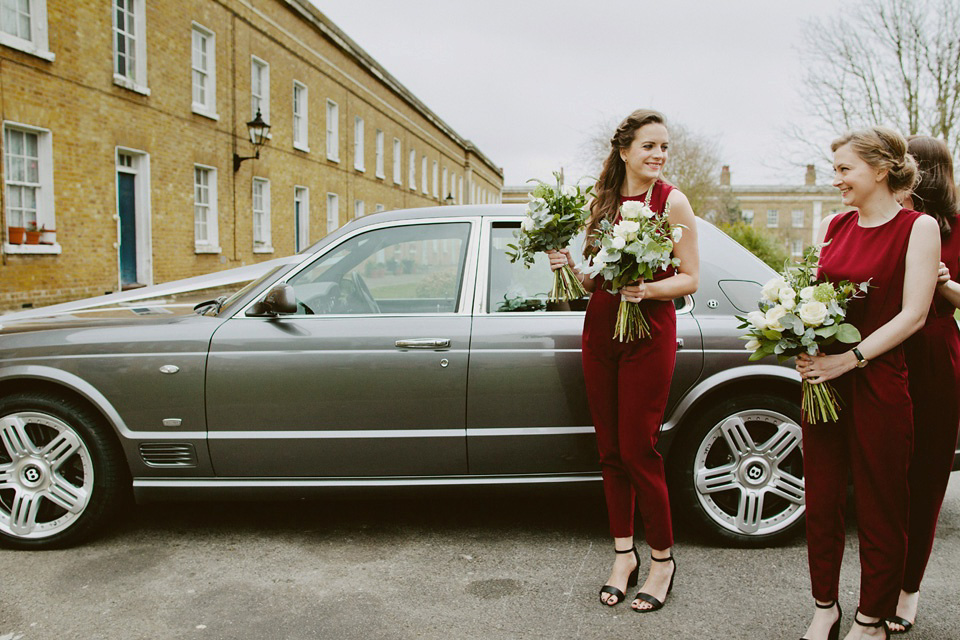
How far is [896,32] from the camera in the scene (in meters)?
28.3

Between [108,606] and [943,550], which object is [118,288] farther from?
[943,550]

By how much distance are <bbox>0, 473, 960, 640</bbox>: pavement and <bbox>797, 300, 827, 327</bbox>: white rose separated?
129 centimetres

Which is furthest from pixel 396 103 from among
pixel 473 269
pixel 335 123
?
pixel 473 269

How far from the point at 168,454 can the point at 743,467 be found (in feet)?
9.33

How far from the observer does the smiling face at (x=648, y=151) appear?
3221mm

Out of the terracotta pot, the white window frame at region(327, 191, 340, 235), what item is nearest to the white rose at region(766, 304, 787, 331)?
the terracotta pot

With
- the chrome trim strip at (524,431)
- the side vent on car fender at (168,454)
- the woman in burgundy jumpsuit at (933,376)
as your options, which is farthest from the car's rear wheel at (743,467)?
the side vent on car fender at (168,454)

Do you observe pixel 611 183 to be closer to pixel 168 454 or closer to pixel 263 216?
pixel 168 454

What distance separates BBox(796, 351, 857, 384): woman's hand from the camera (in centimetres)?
267

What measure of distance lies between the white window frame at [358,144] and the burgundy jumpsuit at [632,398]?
27.0 metres

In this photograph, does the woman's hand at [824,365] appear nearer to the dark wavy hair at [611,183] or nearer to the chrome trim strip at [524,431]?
the dark wavy hair at [611,183]

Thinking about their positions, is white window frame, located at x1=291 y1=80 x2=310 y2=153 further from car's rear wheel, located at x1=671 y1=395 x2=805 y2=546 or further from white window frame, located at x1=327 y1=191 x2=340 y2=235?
car's rear wheel, located at x1=671 y1=395 x2=805 y2=546

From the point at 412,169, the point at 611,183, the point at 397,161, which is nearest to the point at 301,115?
the point at 397,161

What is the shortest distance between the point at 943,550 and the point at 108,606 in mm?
3950
